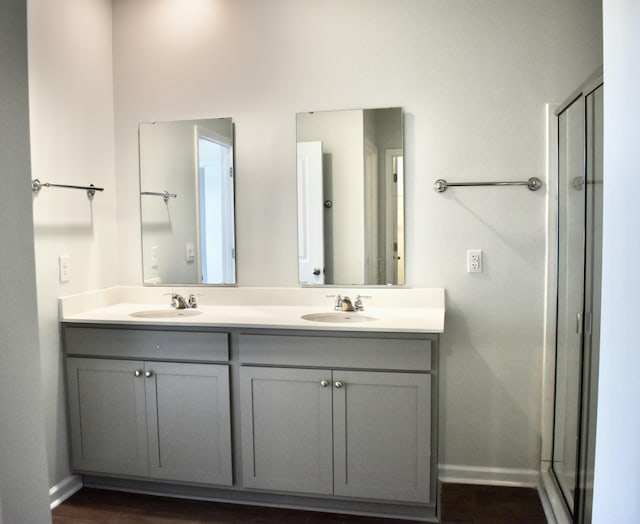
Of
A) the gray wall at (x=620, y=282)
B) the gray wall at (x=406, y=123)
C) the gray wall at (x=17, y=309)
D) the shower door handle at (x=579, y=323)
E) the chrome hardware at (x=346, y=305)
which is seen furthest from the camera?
the chrome hardware at (x=346, y=305)

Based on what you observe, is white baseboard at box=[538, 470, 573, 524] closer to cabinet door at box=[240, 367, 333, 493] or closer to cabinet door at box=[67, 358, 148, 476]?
cabinet door at box=[240, 367, 333, 493]

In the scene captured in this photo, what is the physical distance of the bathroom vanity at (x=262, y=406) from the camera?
7.30 feet

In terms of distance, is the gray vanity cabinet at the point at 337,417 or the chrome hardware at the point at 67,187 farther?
the chrome hardware at the point at 67,187

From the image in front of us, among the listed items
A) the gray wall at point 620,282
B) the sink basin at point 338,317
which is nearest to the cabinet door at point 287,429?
the sink basin at point 338,317

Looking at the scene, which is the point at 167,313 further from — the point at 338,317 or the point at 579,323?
the point at 579,323

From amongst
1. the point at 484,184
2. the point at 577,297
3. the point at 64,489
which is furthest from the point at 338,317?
the point at 64,489

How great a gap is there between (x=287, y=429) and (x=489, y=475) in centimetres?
106

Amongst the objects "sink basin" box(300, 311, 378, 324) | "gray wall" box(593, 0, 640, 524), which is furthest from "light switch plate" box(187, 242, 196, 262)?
"gray wall" box(593, 0, 640, 524)

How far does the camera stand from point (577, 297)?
2.11 metres

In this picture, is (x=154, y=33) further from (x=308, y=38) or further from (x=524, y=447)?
(x=524, y=447)

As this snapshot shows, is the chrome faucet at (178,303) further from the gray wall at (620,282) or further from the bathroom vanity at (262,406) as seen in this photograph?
the gray wall at (620,282)

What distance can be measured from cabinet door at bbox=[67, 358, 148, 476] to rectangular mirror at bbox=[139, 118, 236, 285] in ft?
2.01

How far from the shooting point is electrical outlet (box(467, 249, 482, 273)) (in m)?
2.60

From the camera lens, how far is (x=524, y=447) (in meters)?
2.60
